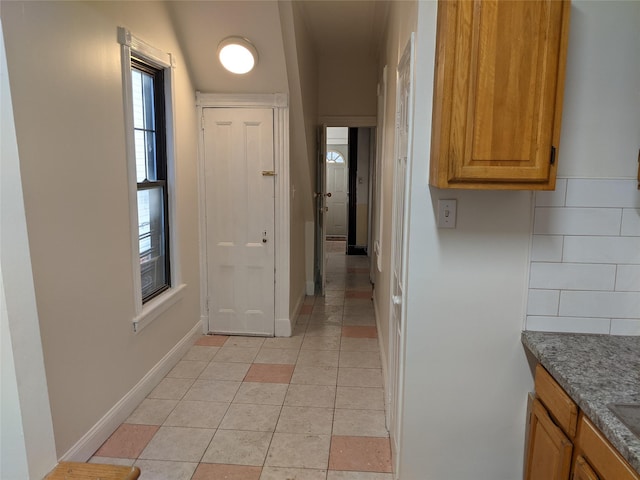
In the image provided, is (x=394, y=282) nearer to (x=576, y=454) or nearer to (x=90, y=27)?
(x=576, y=454)

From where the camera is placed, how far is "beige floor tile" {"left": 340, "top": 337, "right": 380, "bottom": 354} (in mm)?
3697

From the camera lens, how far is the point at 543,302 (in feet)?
5.78

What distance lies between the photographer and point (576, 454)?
1.36 m

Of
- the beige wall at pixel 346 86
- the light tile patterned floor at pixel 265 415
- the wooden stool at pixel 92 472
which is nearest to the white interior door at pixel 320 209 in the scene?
the beige wall at pixel 346 86

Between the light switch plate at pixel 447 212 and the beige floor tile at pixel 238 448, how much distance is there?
149cm

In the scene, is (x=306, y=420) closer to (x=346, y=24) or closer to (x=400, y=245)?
(x=400, y=245)

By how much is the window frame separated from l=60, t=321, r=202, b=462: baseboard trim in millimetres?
365

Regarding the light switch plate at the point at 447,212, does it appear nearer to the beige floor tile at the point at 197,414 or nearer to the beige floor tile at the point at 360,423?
the beige floor tile at the point at 360,423

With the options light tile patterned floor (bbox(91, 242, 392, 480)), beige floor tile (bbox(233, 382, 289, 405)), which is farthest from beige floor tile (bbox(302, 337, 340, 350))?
beige floor tile (bbox(233, 382, 289, 405))

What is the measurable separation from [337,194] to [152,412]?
748 centimetres

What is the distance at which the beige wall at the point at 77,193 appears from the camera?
6.03 ft

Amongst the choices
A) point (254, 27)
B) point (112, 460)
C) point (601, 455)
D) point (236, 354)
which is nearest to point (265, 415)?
→ point (112, 460)

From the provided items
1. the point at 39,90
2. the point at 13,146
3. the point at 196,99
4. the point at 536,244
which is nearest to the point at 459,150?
the point at 536,244

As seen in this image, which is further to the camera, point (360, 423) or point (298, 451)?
point (360, 423)
